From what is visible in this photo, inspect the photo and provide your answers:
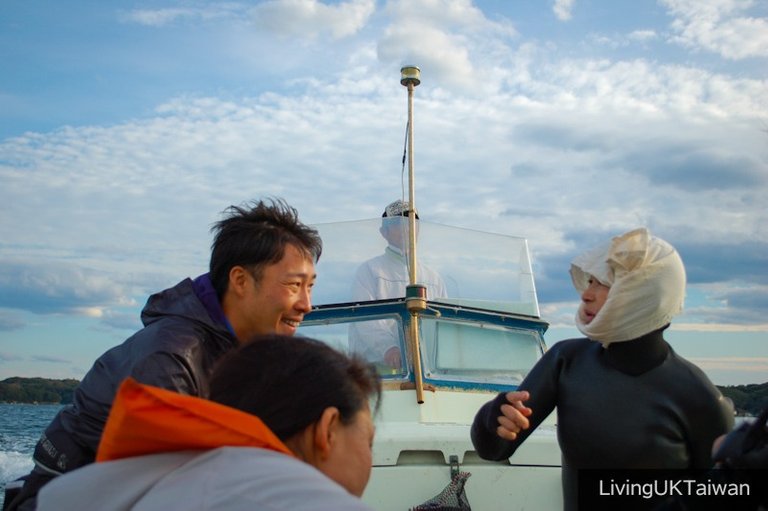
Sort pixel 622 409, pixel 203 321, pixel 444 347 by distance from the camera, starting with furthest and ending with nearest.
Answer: pixel 444 347 < pixel 622 409 < pixel 203 321

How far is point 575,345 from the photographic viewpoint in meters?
2.89

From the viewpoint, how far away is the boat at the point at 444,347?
4.34 m

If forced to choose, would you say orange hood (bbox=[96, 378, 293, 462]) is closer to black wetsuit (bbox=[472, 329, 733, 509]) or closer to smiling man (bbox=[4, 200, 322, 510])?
smiling man (bbox=[4, 200, 322, 510])

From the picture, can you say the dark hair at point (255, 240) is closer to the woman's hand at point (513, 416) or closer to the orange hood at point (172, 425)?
the woman's hand at point (513, 416)

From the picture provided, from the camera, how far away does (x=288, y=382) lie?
138cm

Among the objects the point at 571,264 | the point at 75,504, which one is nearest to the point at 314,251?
the point at 571,264

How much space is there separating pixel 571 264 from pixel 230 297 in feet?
3.69

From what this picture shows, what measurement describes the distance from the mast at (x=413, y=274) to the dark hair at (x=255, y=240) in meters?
2.96

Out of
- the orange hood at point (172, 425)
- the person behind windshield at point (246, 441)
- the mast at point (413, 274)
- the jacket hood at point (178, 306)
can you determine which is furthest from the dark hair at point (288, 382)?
the mast at point (413, 274)

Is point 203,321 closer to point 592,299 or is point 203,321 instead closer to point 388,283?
point 592,299

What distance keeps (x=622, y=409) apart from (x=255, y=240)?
1272 millimetres

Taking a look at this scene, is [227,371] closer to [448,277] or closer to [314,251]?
[314,251]

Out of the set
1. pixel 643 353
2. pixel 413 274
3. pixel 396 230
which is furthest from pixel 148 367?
pixel 396 230

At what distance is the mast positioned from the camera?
18.7 feet
